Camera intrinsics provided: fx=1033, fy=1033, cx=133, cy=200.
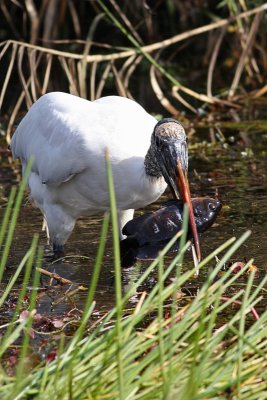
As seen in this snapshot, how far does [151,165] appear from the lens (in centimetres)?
502

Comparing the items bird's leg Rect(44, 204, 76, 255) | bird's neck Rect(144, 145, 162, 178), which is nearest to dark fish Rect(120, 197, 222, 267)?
bird's neck Rect(144, 145, 162, 178)

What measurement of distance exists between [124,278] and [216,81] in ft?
19.2

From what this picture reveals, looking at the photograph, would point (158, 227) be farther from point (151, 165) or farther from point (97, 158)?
point (97, 158)

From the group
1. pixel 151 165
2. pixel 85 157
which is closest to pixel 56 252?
pixel 85 157

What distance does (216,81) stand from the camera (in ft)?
36.2

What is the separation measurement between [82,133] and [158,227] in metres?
0.75

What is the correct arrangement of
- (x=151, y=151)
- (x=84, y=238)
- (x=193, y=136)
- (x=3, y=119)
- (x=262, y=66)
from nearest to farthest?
1. (x=151, y=151)
2. (x=84, y=238)
3. (x=193, y=136)
4. (x=3, y=119)
5. (x=262, y=66)

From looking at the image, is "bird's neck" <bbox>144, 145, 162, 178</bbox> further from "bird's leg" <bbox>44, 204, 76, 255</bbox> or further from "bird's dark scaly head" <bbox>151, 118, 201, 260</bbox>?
"bird's leg" <bbox>44, 204, 76, 255</bbox>

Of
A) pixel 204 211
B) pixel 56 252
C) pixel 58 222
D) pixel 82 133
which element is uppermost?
pixel 82 133

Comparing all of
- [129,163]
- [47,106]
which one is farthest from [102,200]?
[47,106]

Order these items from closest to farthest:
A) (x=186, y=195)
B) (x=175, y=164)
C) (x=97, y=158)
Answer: (x=186, y=195), (x=175, y=164), (x=97, y=158)

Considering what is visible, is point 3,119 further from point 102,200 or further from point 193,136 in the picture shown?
point 102,200

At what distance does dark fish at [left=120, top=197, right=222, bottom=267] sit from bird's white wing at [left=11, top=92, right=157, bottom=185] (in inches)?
16.6

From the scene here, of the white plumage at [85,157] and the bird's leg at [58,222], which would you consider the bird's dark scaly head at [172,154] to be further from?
the bird's leg at [58,222]
